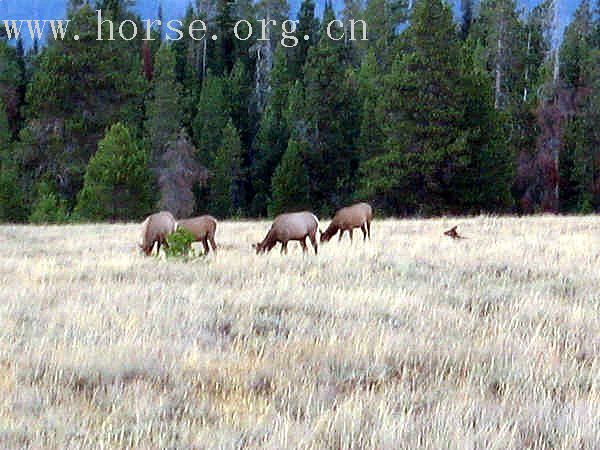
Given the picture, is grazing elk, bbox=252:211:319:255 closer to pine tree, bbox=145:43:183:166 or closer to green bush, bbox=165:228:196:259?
green bush, bbox=165:228:196:259

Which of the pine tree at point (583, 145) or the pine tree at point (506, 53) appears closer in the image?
the pine tree at point (583, 145)

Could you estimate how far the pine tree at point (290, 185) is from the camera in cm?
3788

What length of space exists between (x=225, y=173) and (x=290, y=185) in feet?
21.9

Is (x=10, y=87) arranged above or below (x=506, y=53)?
below

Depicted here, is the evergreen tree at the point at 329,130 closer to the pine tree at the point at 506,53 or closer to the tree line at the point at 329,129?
the tree line at the point at 329,129

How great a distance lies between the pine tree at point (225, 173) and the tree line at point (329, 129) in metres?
0.12

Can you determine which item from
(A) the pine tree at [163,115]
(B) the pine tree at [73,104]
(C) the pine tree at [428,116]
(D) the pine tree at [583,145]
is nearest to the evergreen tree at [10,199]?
(B) the pine tree at [73,104]

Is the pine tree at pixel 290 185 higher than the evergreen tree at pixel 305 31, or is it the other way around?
the evergreen tree at pixel 305 31

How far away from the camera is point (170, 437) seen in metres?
3.92

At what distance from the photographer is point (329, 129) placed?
→ 40031mm

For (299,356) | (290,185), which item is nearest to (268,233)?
(299,356)

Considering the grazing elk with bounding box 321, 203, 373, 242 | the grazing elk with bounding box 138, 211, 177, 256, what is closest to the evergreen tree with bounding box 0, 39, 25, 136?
the grazing elk with bounding box 321, 203, 373, 242

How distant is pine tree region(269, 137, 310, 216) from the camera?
124ft

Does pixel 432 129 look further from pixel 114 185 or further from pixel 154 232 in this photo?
pixel 154 232
